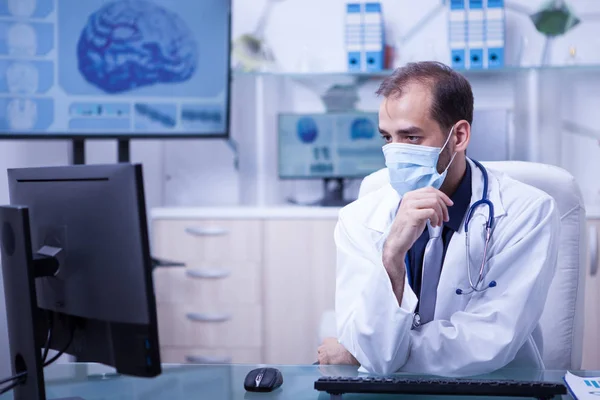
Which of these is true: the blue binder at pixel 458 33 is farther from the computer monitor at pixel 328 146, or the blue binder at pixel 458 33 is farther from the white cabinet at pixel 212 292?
the white cabinet at pixel 212 292

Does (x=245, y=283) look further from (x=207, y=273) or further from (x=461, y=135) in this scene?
(x=461, y=135)

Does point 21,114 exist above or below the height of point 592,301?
above

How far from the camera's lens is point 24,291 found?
1.05 meters

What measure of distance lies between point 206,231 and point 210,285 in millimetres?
244

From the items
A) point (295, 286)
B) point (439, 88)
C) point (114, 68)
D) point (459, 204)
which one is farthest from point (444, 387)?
point (114, 68)

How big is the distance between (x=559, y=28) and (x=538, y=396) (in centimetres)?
270

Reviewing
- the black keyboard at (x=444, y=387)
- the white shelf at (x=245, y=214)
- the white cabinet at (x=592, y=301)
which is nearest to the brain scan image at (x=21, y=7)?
the white shelf at (x=245, y=214)

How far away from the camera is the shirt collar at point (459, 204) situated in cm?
155

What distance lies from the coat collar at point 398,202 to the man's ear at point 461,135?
44mm

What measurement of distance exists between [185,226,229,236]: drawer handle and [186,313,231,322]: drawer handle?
0.36 m

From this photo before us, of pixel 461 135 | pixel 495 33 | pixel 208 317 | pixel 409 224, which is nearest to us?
pixel 409 224

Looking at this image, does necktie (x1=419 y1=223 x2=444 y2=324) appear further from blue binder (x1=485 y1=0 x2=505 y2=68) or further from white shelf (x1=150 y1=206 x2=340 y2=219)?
blue binder (x1=485 y1=0 x2=505 y2=68)

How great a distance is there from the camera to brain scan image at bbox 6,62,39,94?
2688 millimetres

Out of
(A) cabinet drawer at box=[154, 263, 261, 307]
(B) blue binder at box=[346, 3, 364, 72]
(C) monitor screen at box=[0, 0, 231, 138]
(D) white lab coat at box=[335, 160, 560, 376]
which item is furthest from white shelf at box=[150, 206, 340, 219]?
(D) white lab coat at box=[335, 160, 560, 376]
